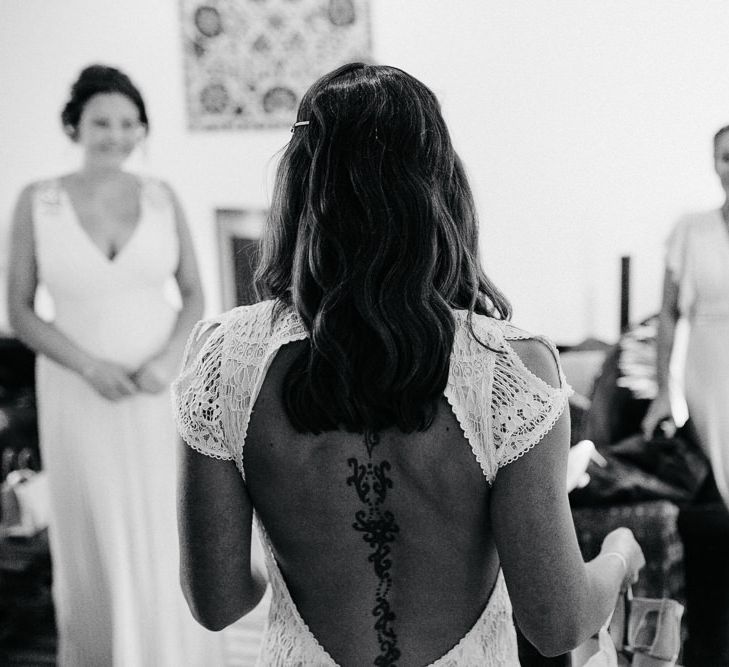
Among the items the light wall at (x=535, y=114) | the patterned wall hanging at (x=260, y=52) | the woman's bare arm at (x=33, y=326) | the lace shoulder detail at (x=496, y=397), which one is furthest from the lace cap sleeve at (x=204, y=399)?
the patterned wall hanging at (x=260, y=52)

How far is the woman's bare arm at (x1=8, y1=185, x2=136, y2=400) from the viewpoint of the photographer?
7.84ft

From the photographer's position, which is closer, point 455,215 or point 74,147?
point 455,215

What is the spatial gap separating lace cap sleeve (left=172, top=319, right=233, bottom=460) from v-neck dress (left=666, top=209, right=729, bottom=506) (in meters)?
2.00

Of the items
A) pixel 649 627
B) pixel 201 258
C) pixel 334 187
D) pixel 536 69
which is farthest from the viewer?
pixel 201 258

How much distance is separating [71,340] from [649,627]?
174 cm

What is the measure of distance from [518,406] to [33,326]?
1828 mm

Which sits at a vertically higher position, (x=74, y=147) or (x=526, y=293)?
(x=74, y=147)

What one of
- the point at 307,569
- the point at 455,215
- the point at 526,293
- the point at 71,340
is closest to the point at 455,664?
the point at 307,569

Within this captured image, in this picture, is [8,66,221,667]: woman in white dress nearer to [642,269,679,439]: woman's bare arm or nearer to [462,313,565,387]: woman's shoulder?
[642,269,679,439]: woman's bare arm

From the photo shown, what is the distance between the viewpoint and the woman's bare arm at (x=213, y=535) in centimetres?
105

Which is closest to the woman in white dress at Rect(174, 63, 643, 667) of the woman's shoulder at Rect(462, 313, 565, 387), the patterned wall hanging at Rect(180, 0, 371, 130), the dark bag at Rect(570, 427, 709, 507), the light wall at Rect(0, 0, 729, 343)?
the woman's shoulder at Rect(462, 313, 565, 387)

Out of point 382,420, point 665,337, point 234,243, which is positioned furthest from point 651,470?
point 234,243

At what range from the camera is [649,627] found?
1518 mm

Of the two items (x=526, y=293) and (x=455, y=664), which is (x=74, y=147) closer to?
(x=526, y=293)
